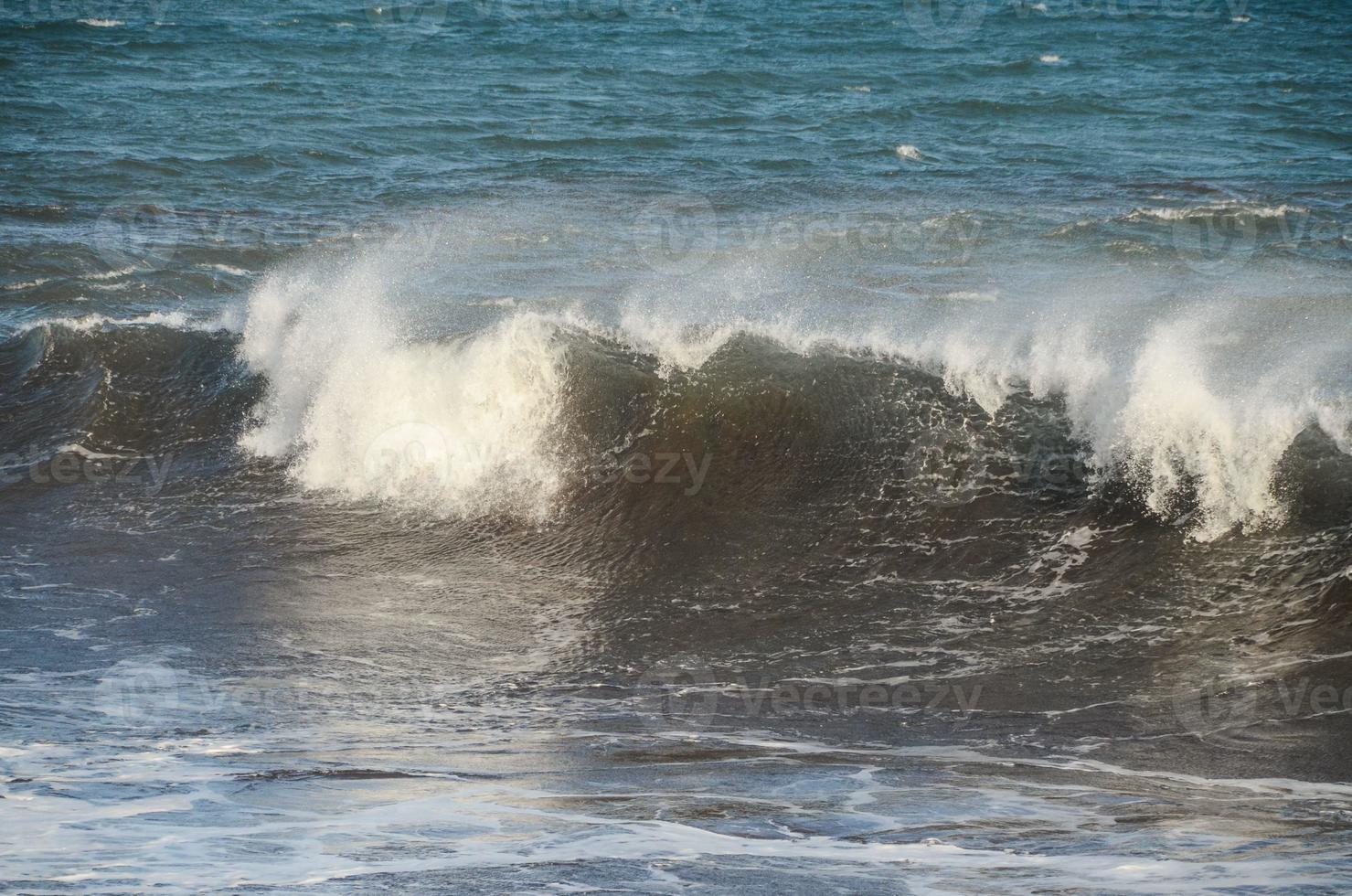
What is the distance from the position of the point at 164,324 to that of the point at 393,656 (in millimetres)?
5879

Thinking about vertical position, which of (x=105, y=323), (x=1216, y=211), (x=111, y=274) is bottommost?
(x=105, y=323)

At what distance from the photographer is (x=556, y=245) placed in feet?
48.1

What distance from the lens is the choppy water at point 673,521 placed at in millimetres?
4781

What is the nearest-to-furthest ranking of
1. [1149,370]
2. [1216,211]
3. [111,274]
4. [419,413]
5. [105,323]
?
[1149,370] → [419,413] → [105,323] → [111,274] → [1216,211]

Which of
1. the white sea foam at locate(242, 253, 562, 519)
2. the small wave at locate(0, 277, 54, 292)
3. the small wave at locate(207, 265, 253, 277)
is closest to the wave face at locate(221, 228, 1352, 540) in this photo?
the white sea foam at locate(242, 253, 562, 519)

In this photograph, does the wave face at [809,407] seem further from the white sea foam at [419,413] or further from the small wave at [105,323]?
the small wave at [105,323]

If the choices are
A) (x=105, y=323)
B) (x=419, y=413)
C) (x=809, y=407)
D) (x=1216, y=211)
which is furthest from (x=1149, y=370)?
(x=105, y=323)

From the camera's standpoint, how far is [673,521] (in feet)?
28.8

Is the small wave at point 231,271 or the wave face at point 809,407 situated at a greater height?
the small wave at point 231,271

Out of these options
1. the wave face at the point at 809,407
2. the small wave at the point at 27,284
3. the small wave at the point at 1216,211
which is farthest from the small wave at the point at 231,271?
the small wave at the point at 1216,211

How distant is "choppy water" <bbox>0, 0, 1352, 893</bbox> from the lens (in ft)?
15.7

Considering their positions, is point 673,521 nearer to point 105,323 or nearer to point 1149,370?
point 1149,370

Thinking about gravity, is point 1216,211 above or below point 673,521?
above

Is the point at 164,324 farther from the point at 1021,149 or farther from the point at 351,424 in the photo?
the point at 1021,149
